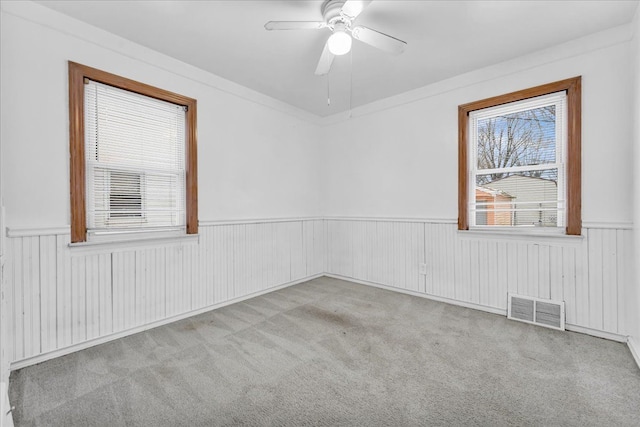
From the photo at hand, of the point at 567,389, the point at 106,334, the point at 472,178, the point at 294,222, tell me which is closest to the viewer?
the point at 567,389

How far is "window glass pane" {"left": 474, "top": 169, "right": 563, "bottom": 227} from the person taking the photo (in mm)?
2836

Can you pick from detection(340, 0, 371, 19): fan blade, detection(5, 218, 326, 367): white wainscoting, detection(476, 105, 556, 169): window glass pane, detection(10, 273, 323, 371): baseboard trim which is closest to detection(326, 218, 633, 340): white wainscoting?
detection(476, 105, 556, 169): window glass pane

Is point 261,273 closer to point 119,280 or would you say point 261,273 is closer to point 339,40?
point 119,280

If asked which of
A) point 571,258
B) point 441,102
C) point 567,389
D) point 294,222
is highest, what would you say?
point 441,102

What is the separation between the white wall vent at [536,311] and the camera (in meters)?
2.66

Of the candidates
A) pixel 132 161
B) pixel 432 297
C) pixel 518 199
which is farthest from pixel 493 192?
pixel 132 161

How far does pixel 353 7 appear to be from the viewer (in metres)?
1.86

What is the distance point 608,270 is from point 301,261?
131 inches

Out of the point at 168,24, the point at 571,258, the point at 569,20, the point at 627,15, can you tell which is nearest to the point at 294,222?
the point at 168,24

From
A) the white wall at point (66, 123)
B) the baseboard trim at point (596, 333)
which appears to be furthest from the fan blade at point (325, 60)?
the baseboard trim at point (596, 333)

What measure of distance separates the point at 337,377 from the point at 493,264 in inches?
85.0

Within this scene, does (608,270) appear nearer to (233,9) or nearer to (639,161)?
(639,161)

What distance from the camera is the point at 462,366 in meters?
2.05

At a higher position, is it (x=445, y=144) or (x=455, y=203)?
(x=445, y=144)
